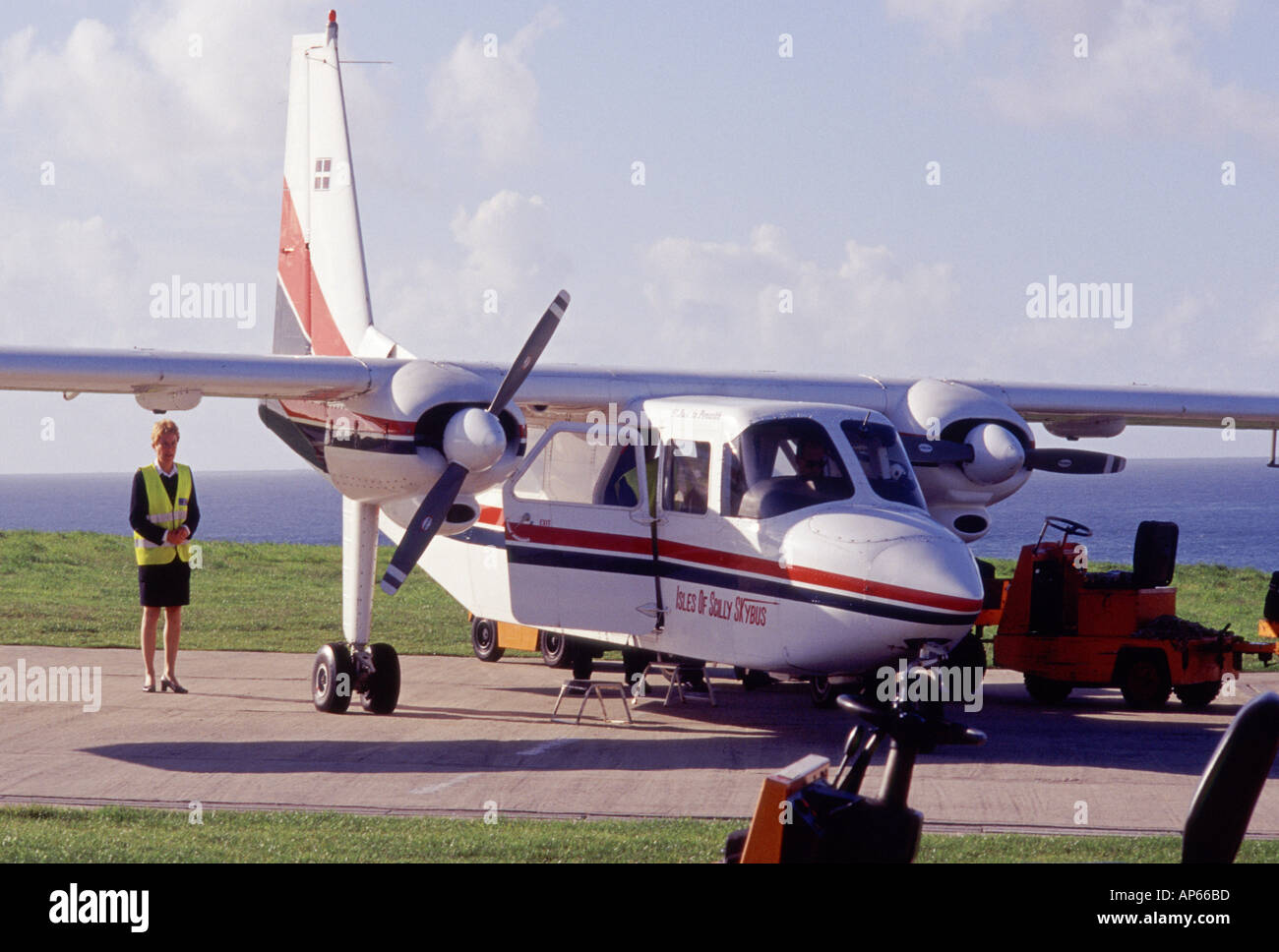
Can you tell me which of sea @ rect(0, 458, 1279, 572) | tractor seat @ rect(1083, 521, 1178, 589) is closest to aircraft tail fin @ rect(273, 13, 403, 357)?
tractor seat @ rect(1083, 521, 1178, 589)

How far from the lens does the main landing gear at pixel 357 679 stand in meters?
12.6

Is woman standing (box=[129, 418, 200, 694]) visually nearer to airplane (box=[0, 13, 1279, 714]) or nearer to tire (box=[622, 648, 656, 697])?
airplane (box=[0, 13, 1279, 714])

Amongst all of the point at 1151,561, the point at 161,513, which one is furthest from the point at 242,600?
the point at 1151,561

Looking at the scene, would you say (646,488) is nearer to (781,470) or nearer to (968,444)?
(781,470)

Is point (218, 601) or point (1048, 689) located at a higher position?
point (218, 601)

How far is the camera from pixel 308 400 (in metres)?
12.9

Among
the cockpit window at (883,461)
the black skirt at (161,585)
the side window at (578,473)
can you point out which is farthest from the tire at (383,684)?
the cockpit window at (883,461)

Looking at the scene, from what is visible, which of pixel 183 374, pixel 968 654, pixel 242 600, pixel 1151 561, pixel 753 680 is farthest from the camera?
pixel 242 600

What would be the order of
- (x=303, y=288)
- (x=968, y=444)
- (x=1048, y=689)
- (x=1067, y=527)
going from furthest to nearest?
(x=303, y=288) < (x=1067, y=527) < (x=1048, y=689) < (x=968, y=444)

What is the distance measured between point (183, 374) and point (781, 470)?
16.0ft

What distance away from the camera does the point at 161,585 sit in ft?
41.8

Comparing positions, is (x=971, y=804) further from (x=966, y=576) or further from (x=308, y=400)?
(x=308, y=400)
